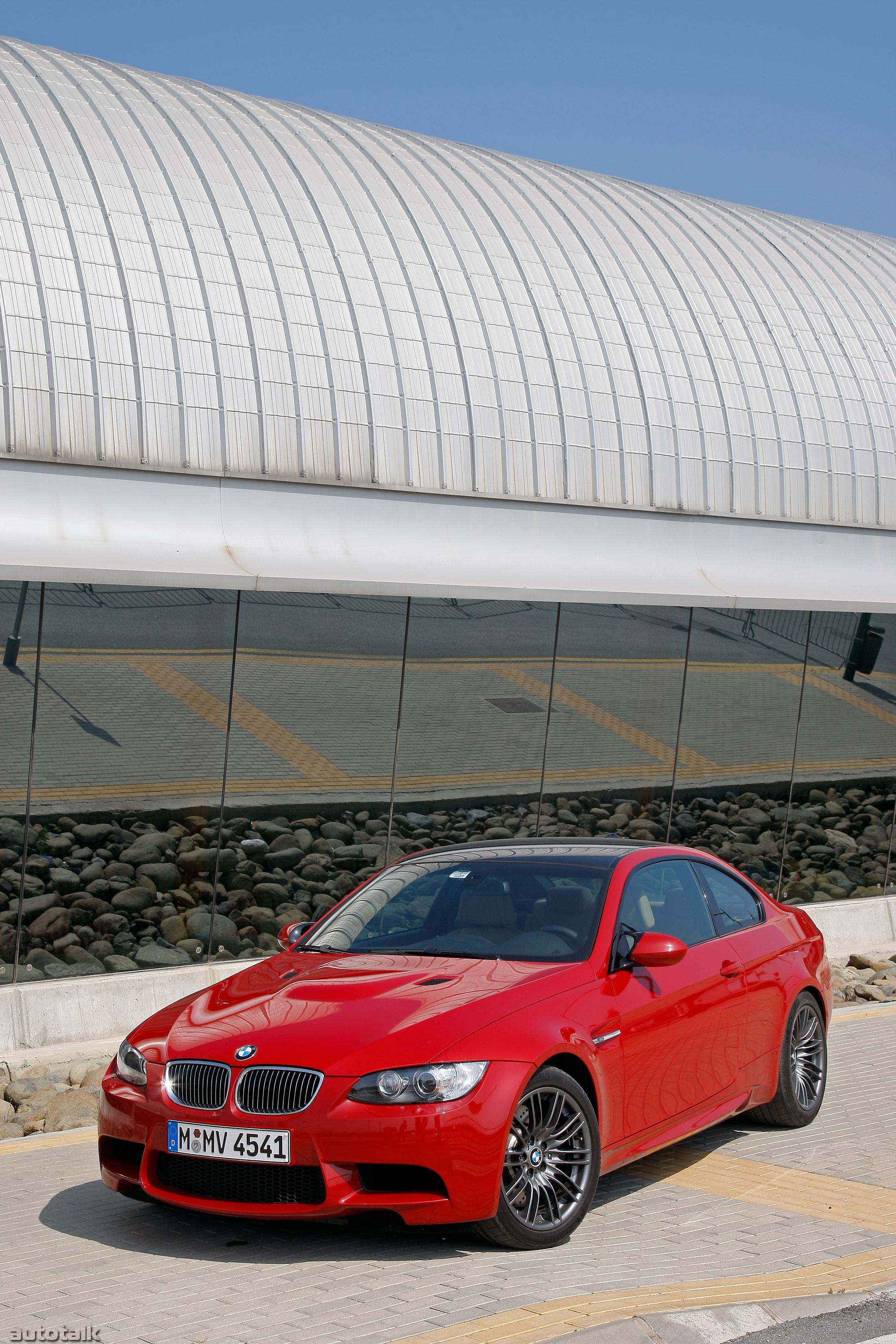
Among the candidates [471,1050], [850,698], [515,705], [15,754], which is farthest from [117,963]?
[850,698]

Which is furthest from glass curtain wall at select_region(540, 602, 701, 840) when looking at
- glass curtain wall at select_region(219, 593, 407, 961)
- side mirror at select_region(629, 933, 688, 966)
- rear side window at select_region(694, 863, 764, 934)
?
side mirror at select_region(629, 933, 688, 966)

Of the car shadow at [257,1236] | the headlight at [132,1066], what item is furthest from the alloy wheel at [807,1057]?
the headlight at [132,1066]

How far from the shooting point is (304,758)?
36.0 feet

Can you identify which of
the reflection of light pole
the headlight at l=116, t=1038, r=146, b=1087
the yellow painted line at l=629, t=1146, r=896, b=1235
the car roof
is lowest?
the yellow painted line at l=629, t=1146, r=896, b=1235

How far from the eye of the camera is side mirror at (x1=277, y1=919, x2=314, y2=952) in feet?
21.6

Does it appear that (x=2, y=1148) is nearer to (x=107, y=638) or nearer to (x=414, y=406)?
(x=107, y=638)

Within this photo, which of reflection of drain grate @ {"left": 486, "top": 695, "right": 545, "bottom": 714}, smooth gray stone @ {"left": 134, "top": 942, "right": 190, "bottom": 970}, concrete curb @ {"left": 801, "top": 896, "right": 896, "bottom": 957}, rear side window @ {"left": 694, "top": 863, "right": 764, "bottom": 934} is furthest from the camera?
concrete curb @ {"left": 801, "top": 896, "right": 896, "bottom": 957}

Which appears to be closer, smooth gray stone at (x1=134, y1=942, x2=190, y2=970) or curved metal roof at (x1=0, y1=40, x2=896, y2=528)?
smooth gray stone at (x1=134, y1=942, x2=190, y2=970)

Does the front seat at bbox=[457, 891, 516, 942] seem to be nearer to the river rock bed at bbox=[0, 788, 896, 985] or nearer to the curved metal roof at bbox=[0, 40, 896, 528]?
the river rock bed at bbox=[0, 788, 896, 985]

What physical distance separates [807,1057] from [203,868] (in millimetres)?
5226

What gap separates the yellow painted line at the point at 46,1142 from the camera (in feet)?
22.3

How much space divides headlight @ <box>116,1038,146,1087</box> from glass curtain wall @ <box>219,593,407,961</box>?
17.1 feet

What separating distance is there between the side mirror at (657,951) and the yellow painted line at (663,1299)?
1.30 metres

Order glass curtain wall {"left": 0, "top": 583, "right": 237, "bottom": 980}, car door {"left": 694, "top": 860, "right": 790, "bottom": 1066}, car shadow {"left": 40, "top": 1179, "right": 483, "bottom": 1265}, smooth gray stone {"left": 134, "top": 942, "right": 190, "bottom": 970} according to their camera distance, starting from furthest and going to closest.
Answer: smooth gray stone {"left": 134, "top": 942, "right": 190, "bottom": 970} → glass curtain wall {"left": 0, "top": 583, "right": 237, "bottom": 980} → car door {"left": 694, "top": 860, "right": 790, "bottom": 1066} → car shadow {"left": 40, "top": 1179, "right": 483, "bottom": 1265}
